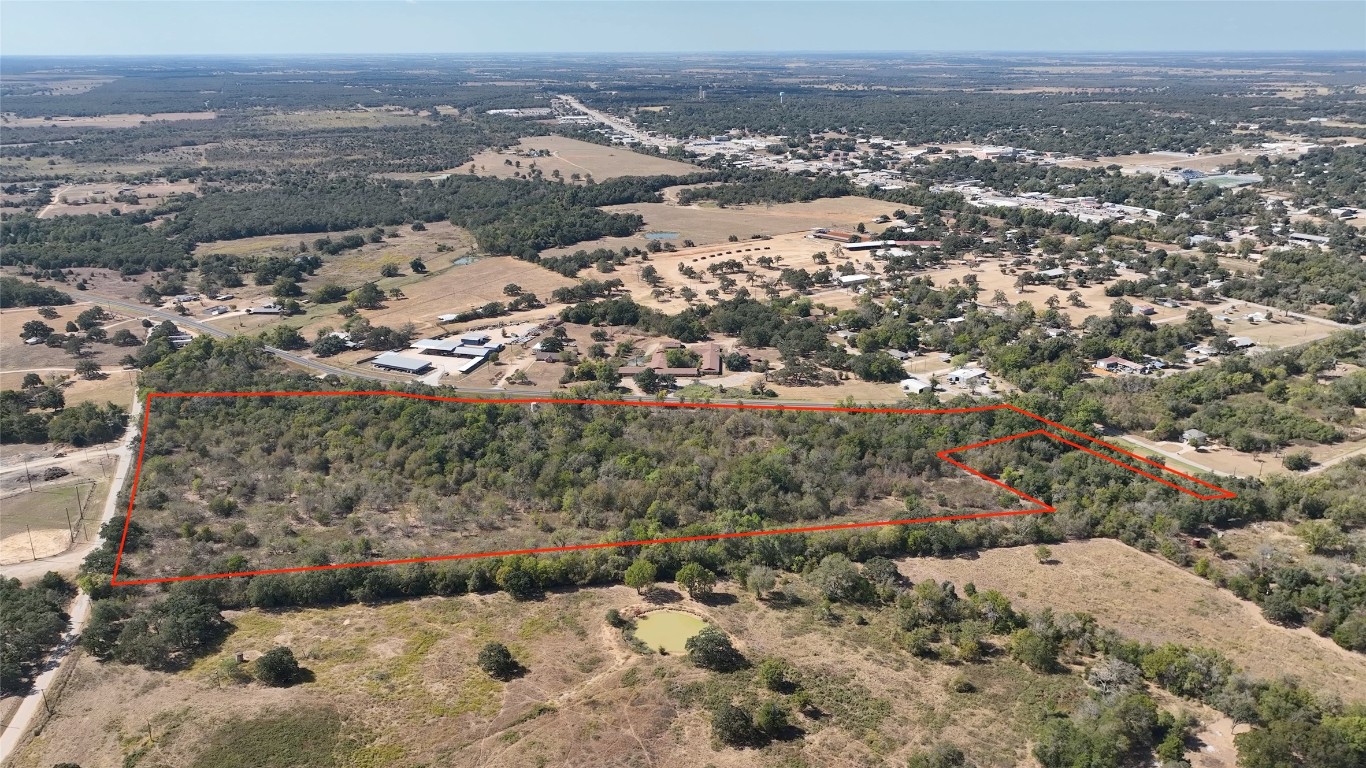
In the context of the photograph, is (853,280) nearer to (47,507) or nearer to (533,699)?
(533,699)

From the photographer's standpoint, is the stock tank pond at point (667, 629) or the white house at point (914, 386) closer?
the stock tank pond at point (667, 629)

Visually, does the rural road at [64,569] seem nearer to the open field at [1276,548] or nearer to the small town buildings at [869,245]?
the open field at [1276,548]

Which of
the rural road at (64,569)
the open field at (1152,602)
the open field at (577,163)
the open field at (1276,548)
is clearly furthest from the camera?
the open field at (577,163)

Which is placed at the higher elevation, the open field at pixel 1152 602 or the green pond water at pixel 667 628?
the open field at pixel 1152 602

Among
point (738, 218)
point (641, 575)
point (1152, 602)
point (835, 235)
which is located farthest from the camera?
point (738, 218)

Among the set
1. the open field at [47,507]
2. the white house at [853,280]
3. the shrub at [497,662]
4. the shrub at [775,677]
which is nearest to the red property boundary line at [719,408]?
the open field at [47,507]

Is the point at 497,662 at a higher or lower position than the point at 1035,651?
lower

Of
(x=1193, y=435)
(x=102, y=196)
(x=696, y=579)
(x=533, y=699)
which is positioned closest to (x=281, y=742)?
(x=533, y=699)
